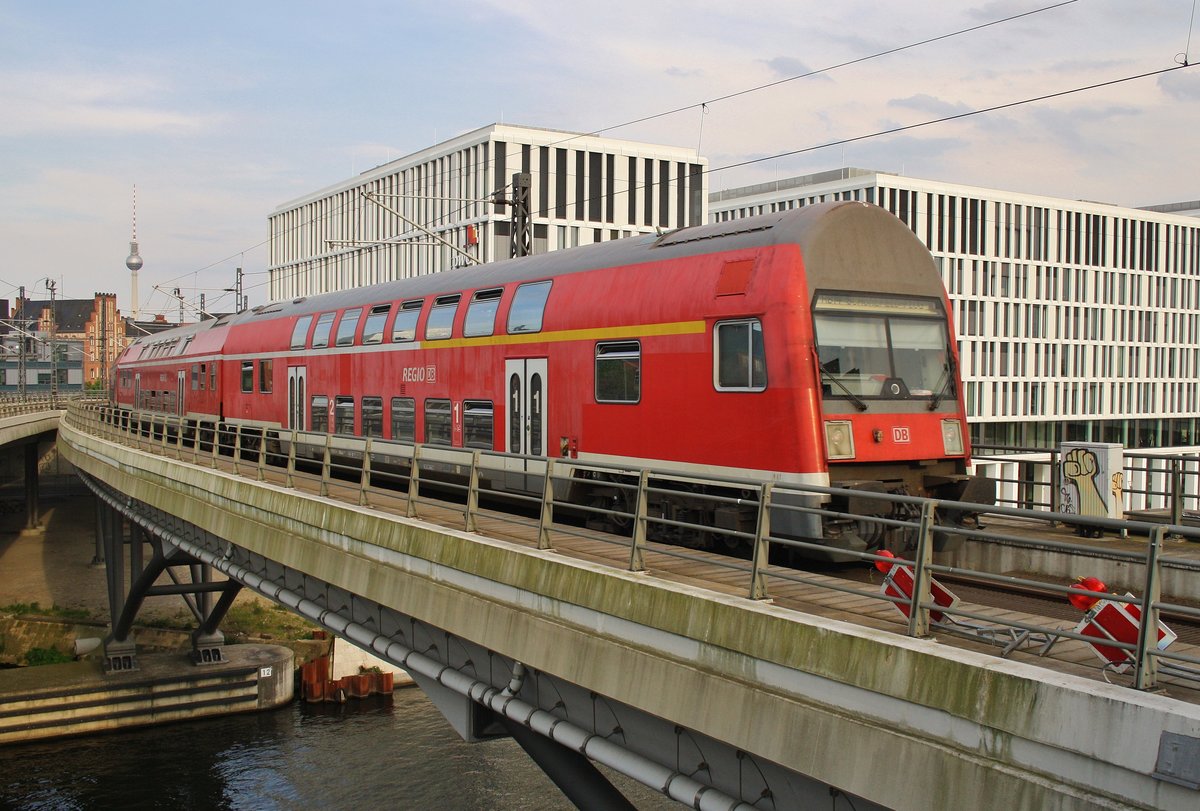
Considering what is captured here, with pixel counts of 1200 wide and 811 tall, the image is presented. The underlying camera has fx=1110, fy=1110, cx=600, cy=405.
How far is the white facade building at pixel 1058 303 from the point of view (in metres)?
64.1

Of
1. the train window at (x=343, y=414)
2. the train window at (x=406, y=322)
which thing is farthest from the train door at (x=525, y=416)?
the train window at (x=343, y=414)

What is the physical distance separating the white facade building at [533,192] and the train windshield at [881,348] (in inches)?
1926

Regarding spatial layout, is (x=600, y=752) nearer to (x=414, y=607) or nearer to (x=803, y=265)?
(x=414, y=607)

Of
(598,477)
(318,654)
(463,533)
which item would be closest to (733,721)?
(463,533)

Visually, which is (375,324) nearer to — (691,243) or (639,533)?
(691,243)

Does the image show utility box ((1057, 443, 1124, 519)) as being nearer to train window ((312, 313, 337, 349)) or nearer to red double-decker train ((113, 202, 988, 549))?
red double-decker train ((113, 202, 988, 549))

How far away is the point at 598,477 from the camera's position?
1336cm

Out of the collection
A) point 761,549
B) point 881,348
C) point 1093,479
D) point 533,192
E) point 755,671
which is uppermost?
point 533,192

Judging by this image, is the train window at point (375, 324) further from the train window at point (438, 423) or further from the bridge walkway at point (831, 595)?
the bridge walkway at point (831, 595)

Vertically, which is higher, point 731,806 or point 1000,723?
point 1000,723

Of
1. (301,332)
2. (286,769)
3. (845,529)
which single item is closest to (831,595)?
(845,529)

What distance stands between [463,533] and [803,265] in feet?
14.2

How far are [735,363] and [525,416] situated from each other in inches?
178

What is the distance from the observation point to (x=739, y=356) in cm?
1120
